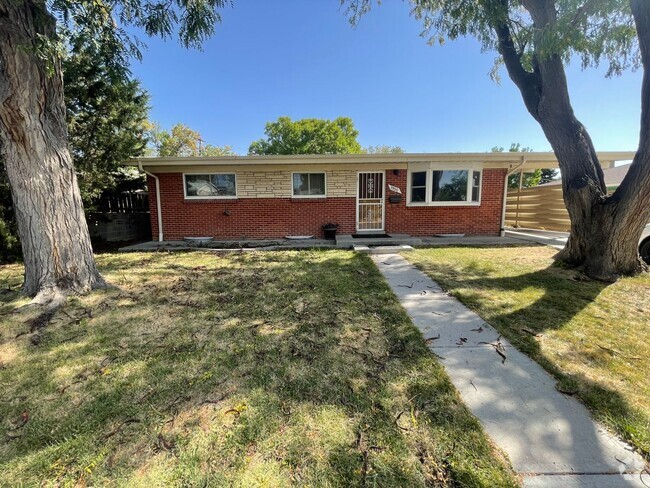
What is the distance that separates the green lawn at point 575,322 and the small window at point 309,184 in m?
4.30

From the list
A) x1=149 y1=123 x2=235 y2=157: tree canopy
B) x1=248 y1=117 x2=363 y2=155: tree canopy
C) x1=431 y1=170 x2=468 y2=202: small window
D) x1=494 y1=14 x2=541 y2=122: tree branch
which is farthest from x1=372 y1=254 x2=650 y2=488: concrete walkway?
x1=248 y1=117 x2=363 y2=155: tree canopy

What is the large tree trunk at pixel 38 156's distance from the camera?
356 centimetres

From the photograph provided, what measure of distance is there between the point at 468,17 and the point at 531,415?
704cm

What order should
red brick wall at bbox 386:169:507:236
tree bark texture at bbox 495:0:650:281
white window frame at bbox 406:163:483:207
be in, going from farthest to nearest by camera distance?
red brick wall at bbox 386:169:507:236 → white window frame at bbox 406:163:483:207 → tree bark texture at bbox 495:0:650:281

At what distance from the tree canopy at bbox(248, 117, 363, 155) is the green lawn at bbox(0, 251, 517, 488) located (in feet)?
98.7

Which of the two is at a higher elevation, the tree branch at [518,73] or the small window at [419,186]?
the tree branch at [518,73]

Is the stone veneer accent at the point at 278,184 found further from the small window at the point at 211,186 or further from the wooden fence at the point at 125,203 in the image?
the wooden fence at the point at 125,203

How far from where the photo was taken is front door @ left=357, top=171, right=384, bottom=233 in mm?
9548

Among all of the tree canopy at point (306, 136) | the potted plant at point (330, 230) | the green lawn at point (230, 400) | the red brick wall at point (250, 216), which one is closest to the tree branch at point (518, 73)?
the red brick wall at point (250, 216)

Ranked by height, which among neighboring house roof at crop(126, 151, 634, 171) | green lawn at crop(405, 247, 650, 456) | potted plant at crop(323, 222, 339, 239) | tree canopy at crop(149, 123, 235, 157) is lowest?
green lawn at crop(405, 247, 650, 456)

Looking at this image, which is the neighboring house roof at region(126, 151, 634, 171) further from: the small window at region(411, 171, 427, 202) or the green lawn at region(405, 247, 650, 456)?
the green lawn at region(405, 247, 650, 456)

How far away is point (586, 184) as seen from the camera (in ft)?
17.0

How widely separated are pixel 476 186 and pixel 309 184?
5.38 metres

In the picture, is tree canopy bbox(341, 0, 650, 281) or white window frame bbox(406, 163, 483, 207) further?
white window frame bbox(406, 163, 483, 207)
